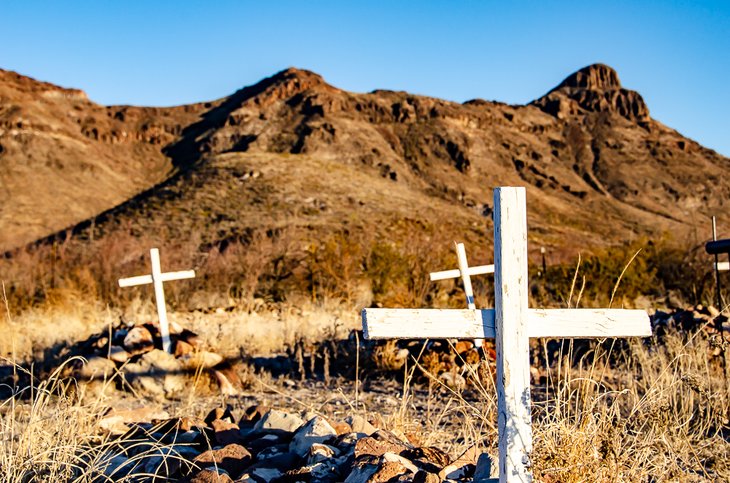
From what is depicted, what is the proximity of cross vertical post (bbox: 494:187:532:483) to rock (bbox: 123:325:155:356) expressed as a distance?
5.53 m

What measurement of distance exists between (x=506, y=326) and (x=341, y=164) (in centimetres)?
5759

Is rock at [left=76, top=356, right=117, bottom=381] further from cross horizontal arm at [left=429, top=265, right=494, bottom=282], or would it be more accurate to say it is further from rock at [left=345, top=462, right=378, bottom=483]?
rock at [left=345, top=462, right=378, bottom=483]

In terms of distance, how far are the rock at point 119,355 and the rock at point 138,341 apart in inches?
2.7

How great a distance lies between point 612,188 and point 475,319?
77.0 metres

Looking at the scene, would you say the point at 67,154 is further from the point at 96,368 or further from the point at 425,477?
the point at 425,477

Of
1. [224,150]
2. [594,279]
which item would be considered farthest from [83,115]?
[594,279]

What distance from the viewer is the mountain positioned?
43250 millimetres

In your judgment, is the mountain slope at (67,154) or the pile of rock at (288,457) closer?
the pile of rock at (288,457)

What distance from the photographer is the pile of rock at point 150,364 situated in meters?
6.62

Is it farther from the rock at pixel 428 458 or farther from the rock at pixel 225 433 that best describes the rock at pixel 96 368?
the rock at pixel 428 458

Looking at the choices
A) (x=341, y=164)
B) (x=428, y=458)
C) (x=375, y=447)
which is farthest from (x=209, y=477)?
(x=341, y=164)

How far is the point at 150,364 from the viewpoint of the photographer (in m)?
6.87

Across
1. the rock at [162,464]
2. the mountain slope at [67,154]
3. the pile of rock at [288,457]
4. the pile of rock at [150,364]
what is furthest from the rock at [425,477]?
the mountain slope at [67,154]

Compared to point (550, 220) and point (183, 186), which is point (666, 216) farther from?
point (183, 186)
